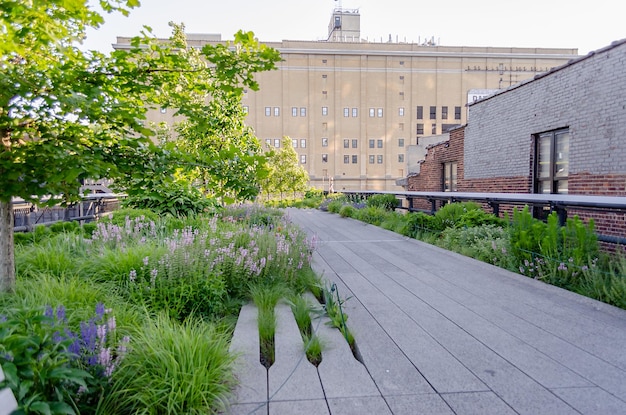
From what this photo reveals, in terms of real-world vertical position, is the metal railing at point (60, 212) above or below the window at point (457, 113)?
below

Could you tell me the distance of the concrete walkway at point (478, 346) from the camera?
2.52 m

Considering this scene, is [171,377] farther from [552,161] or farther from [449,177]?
[449,177]

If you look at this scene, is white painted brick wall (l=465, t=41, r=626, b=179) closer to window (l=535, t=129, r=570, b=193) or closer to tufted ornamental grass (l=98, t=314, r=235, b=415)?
window (l=535, t=129, r=570, b=193)

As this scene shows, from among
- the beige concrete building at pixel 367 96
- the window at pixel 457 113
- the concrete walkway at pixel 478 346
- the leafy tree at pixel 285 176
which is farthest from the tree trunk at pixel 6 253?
the window at pixel 457 113

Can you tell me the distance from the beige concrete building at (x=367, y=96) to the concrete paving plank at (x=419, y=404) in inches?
2337

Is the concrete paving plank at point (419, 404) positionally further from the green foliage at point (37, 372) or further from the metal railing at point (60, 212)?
the metal railing at point (60, 212)

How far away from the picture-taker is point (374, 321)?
397 cm

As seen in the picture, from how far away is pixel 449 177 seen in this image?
17312 millimetres

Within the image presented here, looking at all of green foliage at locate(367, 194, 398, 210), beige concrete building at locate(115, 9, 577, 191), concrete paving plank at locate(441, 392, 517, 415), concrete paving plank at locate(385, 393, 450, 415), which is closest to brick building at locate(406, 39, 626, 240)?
green foliage at locate(367, 194, 398, 210)

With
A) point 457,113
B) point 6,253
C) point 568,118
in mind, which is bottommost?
point 6,253

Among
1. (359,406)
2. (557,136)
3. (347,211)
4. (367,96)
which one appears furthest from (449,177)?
(367,96)

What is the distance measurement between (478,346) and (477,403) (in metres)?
0.92

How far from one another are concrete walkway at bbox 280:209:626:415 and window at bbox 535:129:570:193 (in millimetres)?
6160

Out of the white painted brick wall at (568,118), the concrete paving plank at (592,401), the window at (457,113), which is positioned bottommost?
the concrete paving plank at (592,401)
